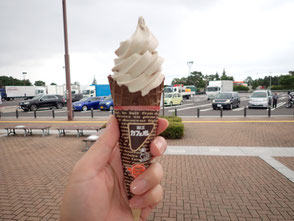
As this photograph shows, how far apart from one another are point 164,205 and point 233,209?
136 centimetres

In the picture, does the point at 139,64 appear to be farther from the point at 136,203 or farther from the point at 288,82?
the point at 288,82

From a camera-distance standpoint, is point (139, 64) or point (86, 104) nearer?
point (139, 64)

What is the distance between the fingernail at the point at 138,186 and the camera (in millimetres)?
1803

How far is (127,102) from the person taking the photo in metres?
1.88

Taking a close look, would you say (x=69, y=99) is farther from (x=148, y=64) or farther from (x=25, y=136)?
(x=148, y=64)

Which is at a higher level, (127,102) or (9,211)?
(127,102)

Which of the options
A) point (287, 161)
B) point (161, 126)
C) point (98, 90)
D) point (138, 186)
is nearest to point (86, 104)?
point (98, 90)

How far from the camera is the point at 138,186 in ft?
5.94

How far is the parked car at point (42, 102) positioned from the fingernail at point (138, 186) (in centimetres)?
2352

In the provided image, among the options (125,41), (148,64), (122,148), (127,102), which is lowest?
(122,148)

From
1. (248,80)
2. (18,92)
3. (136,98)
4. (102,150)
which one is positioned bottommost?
(102,150)

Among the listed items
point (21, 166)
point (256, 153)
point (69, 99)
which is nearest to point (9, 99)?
point (69, 99)

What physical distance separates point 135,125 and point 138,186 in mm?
566

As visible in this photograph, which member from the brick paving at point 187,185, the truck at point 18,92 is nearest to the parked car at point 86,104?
the brick paving at point 187,185
